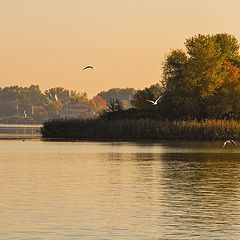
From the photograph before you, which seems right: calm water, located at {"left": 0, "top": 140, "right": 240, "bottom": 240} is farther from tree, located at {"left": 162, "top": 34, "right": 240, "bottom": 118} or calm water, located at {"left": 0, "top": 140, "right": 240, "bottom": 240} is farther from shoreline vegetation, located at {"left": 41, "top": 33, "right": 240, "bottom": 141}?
tree, located at {"left": 162, "top": 34, "right": 240, "bottom": 118}

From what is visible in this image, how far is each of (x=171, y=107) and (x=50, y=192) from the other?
9097 centimetres

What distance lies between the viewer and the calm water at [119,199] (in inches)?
1239

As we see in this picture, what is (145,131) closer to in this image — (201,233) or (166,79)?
(166,79)

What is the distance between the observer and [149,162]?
69062 millimetres

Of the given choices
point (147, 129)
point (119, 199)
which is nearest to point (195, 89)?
point (147, 129)

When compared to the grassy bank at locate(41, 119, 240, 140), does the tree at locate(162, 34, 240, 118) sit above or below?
above

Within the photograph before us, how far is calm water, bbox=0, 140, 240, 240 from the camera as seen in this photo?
31.5 metres

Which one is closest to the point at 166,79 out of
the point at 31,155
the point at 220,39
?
the point at 220,39

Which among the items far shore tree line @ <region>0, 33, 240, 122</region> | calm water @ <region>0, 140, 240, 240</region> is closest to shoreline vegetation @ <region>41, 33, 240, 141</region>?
far shore tree line @ <region>0, 33, 240, 122</region>

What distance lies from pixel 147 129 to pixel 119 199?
75656 millimetres

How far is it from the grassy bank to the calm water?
44.9 metres

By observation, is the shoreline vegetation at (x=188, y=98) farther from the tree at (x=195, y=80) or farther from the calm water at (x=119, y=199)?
the calm water at (x=119, y=199)

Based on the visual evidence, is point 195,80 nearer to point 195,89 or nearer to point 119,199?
point 195,89

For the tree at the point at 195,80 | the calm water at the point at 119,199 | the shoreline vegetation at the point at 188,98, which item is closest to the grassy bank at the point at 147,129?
the shoreline vegetation at the point at 188,98
